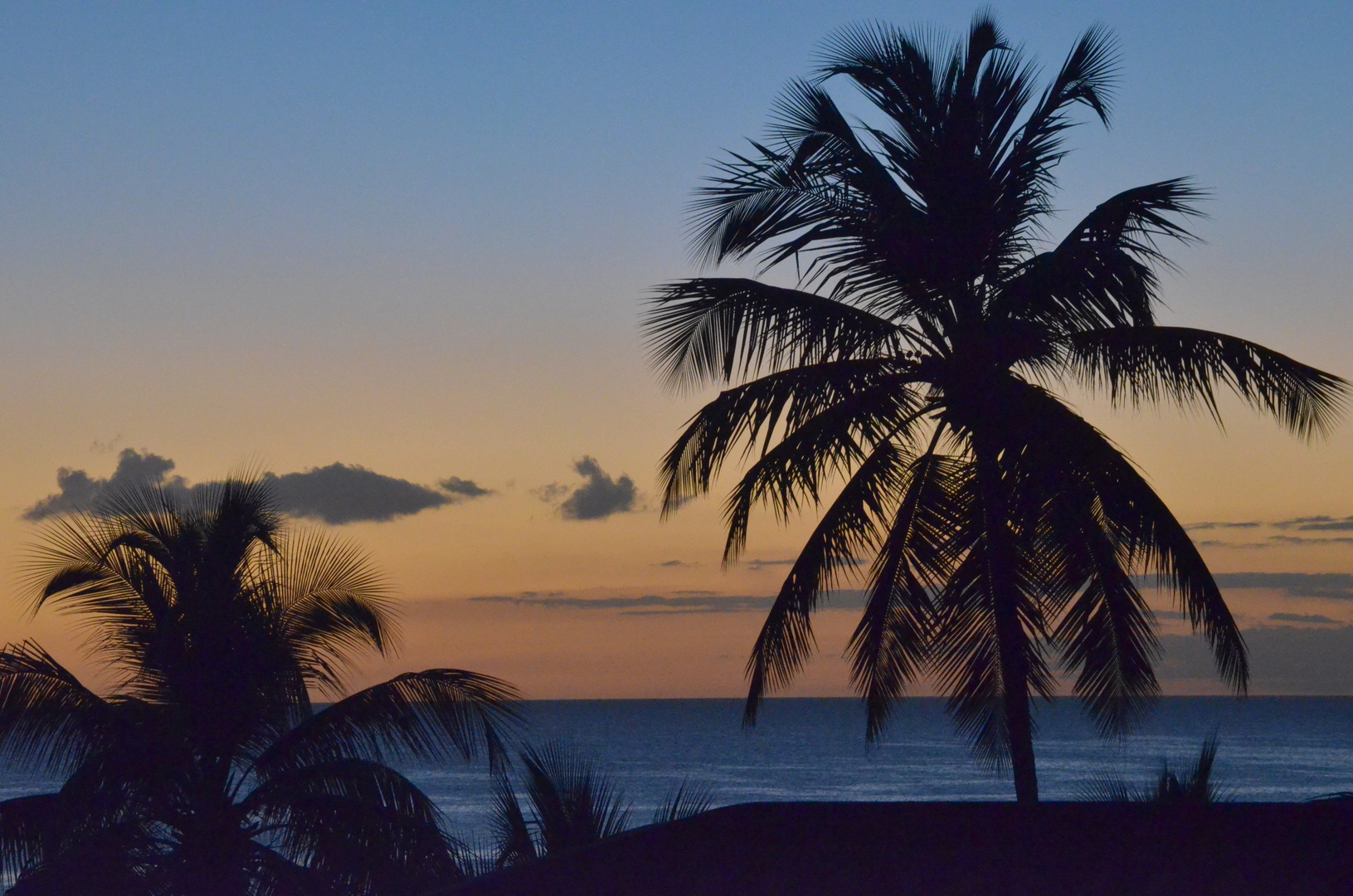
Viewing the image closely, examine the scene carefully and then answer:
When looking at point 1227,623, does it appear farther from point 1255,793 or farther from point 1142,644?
point 1255,793

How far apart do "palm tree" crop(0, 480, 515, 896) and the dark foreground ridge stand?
17.7ft

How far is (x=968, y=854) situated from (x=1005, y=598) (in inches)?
174

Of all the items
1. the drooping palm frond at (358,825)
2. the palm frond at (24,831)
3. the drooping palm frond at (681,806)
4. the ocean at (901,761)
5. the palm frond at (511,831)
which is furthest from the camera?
the ocean at (901,761)

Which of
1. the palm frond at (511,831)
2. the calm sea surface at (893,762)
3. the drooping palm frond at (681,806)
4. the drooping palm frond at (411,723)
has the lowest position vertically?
the calm sea surface at (893,762)

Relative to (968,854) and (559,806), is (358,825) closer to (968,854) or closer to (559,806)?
(559,806)

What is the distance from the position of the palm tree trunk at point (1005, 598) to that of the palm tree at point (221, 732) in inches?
162

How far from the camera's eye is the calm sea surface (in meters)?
66.0

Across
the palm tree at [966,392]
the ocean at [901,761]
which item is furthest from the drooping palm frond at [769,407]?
the ocean at [901,761]

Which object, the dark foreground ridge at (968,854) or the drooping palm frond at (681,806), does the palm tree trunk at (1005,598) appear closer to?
the drooping palm frond at (681,806)

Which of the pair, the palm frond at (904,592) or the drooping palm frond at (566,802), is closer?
the palm frond at (904,592)

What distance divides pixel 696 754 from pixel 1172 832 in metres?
95.9

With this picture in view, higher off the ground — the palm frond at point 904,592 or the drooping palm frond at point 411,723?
the palm frond at point 904,592

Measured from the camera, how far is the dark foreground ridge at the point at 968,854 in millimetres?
5148

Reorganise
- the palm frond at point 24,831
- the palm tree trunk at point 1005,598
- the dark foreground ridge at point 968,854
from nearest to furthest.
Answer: the dark foreground ridge at point 968,854 < the palm tree trunk at point 1005,598 < the palm frond at point 24,831
